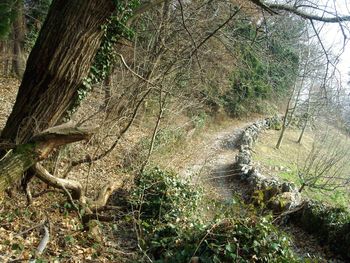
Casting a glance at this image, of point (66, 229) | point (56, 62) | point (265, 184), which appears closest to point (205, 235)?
point (66, 229)

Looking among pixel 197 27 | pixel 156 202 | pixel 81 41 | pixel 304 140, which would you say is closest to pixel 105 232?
pixel 156 202

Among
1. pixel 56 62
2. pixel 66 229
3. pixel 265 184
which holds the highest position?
pixel 56 62

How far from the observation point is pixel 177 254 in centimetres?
495

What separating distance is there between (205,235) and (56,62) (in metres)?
3.57

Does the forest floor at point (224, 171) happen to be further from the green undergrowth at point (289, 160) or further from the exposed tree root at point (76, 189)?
the exposed tree root at point (76, 189)

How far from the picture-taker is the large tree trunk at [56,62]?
17.5ft

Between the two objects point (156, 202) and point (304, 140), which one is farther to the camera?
point (304, 140)

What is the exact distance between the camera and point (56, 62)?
213 inches

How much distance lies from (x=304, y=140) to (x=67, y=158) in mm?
18441

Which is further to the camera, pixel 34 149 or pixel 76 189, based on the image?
pixel 76 189

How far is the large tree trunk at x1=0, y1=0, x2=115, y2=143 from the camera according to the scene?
534cm

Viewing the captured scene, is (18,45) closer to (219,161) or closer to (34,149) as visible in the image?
(219,161)

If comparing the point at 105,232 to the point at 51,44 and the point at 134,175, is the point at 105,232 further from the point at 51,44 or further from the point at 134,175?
the point at 51,44

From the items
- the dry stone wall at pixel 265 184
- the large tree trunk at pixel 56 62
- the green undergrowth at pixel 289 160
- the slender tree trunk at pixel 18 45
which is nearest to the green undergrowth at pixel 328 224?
the dry stone wall at pixel 265 184
